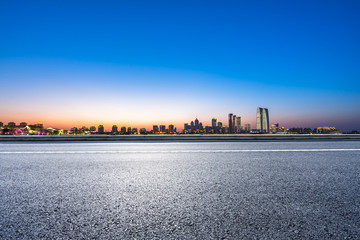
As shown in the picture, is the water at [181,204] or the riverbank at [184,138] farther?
the riverbank at [184,138]

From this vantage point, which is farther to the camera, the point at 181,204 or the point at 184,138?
the point at 184,138

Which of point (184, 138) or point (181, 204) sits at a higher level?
point (184, 138)

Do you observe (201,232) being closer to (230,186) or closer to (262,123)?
(230,186)

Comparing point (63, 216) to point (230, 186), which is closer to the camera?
point (63, 216)

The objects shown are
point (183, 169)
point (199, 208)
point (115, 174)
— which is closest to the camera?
point (199, 208)

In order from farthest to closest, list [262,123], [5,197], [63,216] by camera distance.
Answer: [262,123]
[5,197]
[63,216]

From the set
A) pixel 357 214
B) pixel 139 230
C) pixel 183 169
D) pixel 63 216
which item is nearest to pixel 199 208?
pixel 139 230

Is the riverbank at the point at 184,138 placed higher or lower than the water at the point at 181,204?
higher

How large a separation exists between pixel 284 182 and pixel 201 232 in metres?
2.30

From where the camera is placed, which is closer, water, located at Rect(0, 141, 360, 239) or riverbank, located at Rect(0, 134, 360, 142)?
water, located at Rect(0, 141, 360, 239)

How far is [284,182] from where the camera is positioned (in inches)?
146

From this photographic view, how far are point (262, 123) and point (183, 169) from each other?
200771 millimetres

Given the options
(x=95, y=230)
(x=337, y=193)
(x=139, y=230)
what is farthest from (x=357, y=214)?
(x=95, y=230)

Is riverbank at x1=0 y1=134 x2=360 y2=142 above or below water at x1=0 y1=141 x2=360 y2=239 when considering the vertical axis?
above
